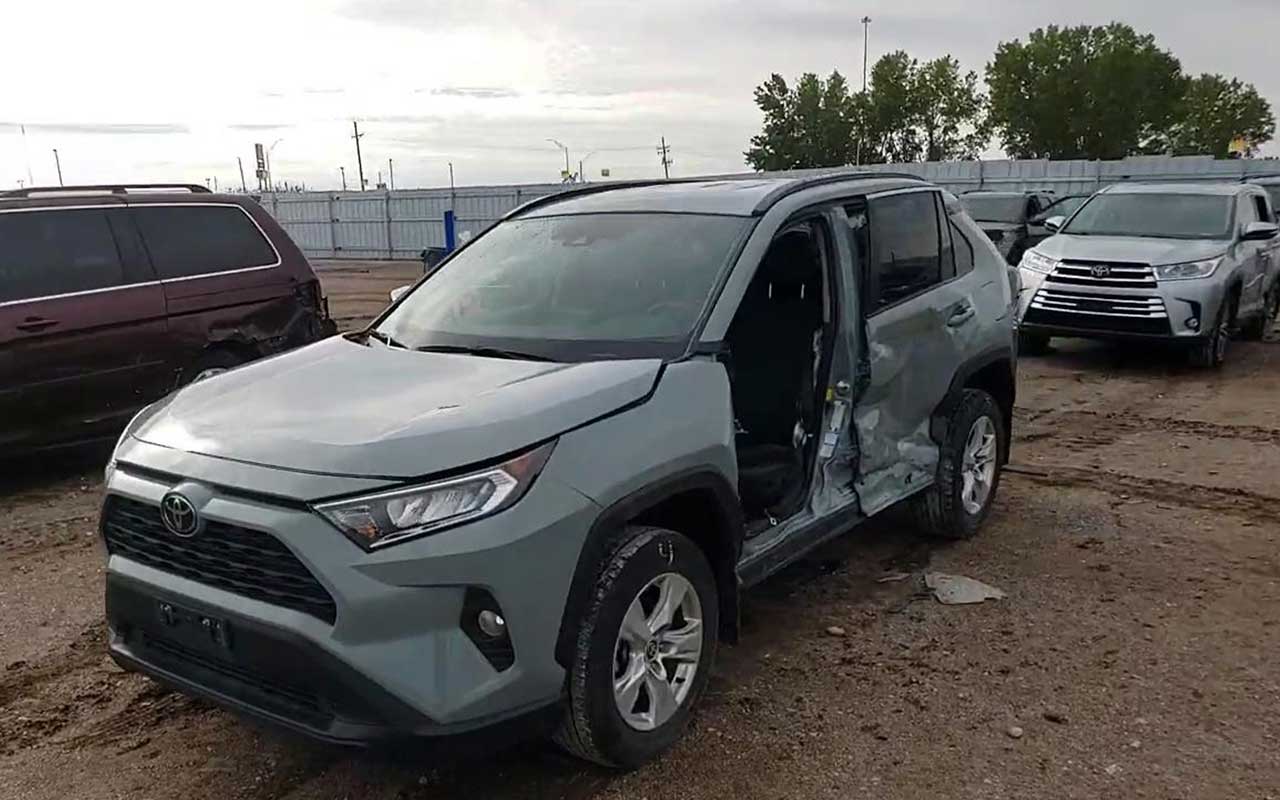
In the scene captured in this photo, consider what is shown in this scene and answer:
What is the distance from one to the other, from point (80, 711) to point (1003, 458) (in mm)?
4620

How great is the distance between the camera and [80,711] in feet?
12.6

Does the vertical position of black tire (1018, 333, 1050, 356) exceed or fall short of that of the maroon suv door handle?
it falls short

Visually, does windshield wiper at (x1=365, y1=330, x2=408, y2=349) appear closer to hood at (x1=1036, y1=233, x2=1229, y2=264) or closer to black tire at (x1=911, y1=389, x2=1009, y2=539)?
black tire at (x1=911, y1=389, x2=1009, y2=539)

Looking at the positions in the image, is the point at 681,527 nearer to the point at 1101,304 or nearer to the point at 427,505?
the point at 427,505

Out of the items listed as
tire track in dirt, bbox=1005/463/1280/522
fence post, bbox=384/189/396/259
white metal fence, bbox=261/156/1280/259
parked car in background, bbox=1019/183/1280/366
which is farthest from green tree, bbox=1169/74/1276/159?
tire track in dirt, bbox=1005/463/1280/522

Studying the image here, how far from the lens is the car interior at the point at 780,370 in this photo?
14.1 feet

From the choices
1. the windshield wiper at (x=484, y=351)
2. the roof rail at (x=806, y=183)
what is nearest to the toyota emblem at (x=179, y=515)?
the windshield wiper at (x=484, y=351)

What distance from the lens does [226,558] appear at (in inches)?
113

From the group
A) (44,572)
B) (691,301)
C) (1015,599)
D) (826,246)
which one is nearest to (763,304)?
(826,246)

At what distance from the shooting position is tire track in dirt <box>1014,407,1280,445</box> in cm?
794

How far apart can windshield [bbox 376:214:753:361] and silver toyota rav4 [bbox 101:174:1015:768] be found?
0.05 feet

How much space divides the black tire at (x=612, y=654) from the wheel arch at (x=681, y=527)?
39 millimetres

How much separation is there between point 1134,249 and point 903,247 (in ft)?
22.0

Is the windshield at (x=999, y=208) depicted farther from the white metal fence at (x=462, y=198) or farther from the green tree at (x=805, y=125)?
the green tree at (x=805, y=125)
